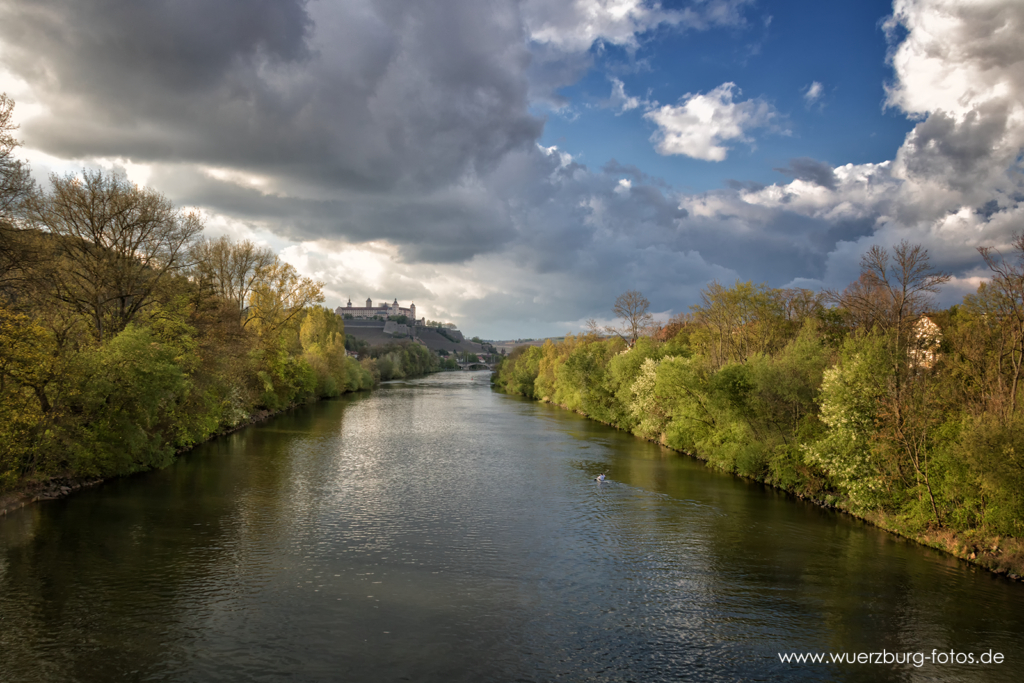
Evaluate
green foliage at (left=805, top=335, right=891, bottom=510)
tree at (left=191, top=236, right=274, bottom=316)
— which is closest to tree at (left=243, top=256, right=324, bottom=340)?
tree at (left=191, top=236, right=274, bottom=316)

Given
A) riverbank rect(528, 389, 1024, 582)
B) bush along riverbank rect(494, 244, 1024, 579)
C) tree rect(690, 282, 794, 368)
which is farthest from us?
tree rect(690, 282, 794, 368)

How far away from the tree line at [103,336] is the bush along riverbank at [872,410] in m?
28.7

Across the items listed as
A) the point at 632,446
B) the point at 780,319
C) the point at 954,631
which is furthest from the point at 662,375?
the point at 954,631

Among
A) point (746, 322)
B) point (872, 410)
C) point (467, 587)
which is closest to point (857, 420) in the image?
point (872, 410)

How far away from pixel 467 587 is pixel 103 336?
2393 centimetres

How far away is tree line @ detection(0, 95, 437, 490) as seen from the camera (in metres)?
21.1

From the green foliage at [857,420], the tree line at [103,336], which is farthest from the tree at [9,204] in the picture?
the green foliage at [857,420]

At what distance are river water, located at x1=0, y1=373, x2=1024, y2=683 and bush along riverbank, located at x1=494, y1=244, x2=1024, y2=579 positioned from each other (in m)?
1.58

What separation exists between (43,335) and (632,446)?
33571 mm

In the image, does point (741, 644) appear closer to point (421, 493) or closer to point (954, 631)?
point (954, 631)

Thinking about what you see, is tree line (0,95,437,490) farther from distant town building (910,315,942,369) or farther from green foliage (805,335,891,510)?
distant town building (910,315,942,369)

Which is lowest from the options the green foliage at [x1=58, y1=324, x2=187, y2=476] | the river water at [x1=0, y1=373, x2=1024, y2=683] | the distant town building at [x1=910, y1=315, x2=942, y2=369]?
the river water at [x1=0, y1=373, x2=1024, y2=683]

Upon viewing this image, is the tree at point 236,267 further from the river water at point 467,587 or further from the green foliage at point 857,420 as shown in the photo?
the green foliage at point 857,420

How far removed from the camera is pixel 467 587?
16.3 meters
